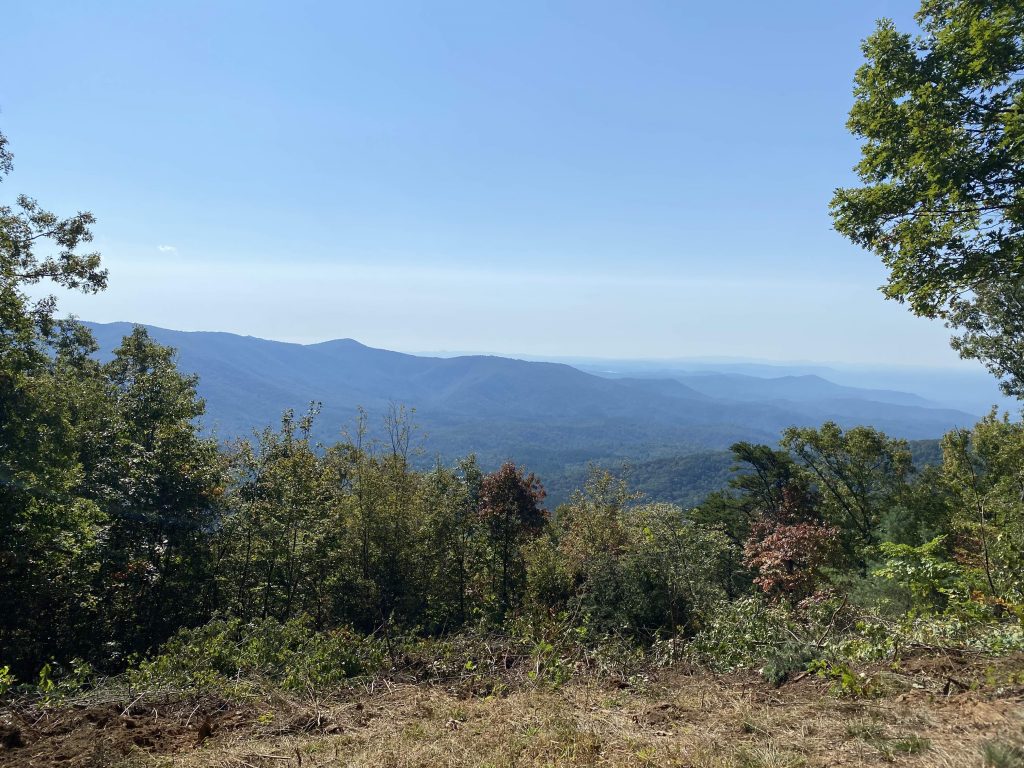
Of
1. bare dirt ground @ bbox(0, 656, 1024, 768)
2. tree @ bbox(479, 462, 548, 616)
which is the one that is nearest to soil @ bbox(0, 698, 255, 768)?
bare dirt ground @ bbox(0, 656, 1024, 768)

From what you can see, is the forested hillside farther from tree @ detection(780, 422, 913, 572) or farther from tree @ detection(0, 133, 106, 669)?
tree @ detection(780, 422, 913, 572)

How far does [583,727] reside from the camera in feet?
15.4

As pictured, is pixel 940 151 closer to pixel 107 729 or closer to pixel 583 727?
pixel 583 727

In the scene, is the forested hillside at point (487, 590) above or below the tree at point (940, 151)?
below

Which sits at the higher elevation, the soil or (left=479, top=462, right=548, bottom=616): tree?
the soil

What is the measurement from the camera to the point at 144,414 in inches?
650

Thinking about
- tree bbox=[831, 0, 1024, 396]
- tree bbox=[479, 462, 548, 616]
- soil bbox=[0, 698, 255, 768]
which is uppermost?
tree bbox=[831, 0, 1024, 396]

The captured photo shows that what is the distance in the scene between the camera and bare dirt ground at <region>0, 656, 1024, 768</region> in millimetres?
3781

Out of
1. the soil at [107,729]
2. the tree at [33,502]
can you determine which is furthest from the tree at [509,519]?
the soil at [107,729]

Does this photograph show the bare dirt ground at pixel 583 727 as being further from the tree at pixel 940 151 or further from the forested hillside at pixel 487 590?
the tree at pixel 940 151

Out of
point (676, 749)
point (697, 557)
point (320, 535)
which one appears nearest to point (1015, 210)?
point (676, 749)

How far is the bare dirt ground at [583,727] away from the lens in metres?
3.78

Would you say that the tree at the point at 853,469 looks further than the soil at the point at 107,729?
Yes

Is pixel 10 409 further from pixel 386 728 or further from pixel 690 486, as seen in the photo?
pixel 690 486
